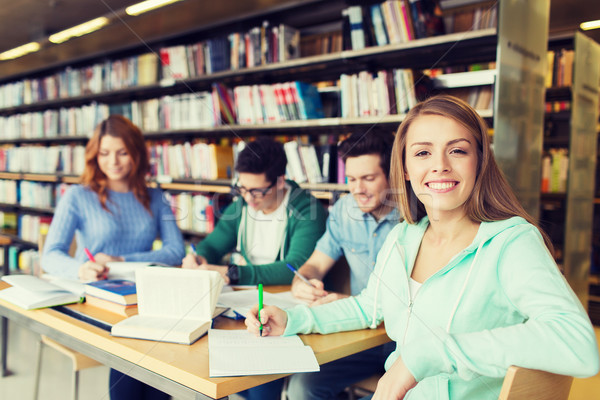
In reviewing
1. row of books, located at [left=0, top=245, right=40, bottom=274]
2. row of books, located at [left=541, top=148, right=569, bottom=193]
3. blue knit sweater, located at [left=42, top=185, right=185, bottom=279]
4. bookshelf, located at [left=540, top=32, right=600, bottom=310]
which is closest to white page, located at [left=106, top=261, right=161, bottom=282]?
blue knit sweater, located at [left=42, top=185, right=185, bottom=279]

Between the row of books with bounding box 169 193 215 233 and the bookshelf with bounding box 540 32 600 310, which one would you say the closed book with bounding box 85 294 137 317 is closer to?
the row of books with bounding box 169 193 215 233

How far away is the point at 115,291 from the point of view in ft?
4.83

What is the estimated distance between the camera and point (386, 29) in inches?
108

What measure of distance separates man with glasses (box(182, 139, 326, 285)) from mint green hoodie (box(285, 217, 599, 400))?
2.44 feet

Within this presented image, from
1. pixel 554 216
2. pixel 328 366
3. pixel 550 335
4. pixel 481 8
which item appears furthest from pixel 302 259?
pixel 554 216

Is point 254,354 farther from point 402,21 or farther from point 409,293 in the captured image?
point 402,21

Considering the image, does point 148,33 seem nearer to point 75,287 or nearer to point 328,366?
point 75,287

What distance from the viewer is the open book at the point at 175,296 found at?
129cm

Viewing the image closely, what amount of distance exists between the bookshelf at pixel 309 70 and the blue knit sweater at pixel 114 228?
100 cm

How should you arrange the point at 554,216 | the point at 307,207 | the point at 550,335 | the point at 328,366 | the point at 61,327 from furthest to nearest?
the point at 554,216 → the point at 307,207 → the point at 328,366 → the point at 61,327 → the point at 550,335

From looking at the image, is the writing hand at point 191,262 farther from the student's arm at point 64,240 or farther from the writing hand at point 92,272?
the student's arm at point 64,240

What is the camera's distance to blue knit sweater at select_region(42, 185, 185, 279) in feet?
7.24

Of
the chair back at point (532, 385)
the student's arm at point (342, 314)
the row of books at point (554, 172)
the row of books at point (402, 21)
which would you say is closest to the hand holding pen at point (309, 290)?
the student's arm at point (342, 314)

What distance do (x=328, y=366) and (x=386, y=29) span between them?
1.98 m
